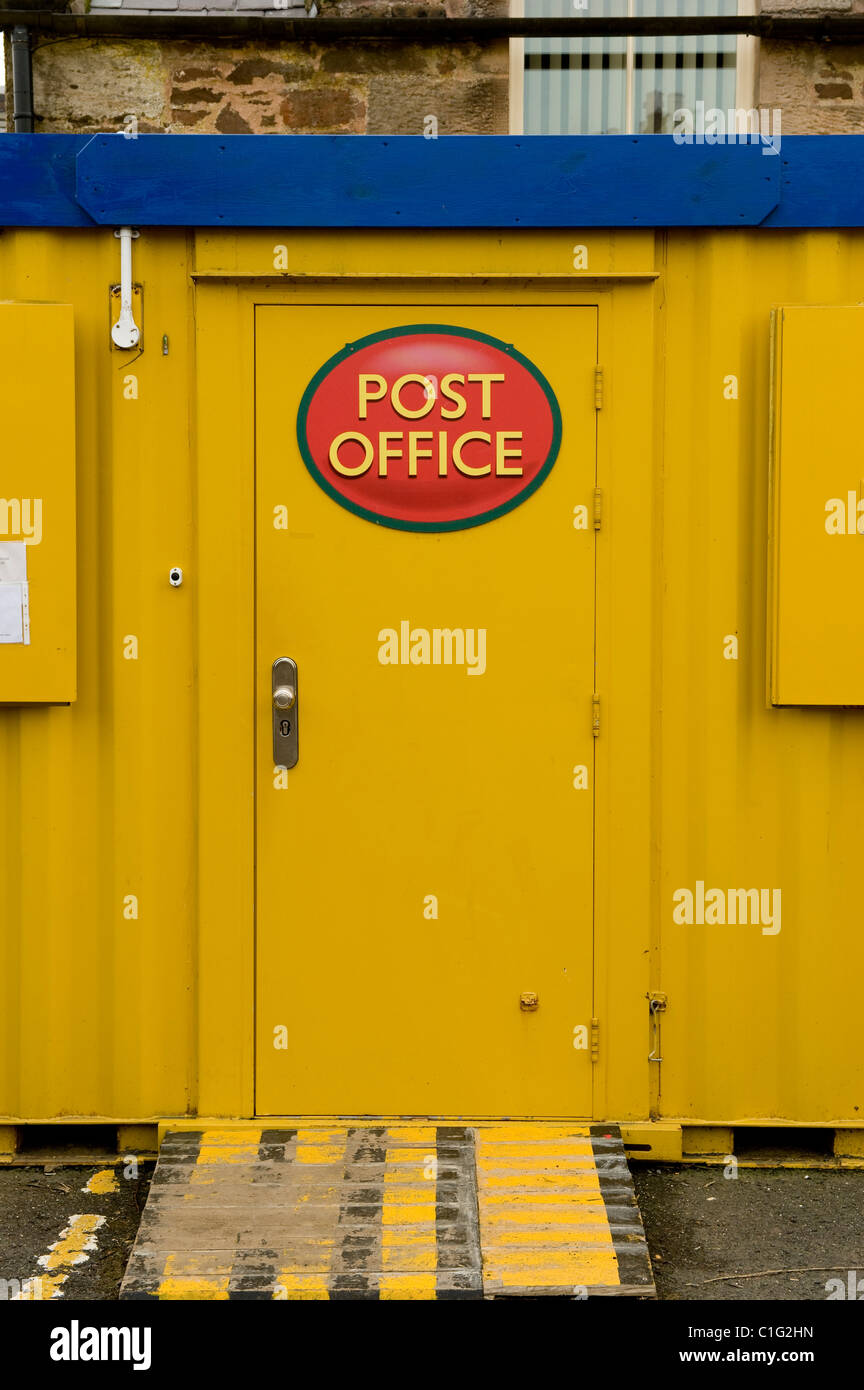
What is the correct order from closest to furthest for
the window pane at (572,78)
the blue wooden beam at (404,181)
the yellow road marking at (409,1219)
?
1. the yellow road marking at (409,1219)
2. the blue wooden beam at (404,181)
3. the window pane at (572,78)

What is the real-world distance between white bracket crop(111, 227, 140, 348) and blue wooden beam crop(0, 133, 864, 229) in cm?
5

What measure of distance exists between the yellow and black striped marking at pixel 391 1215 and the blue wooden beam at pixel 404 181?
2950mm

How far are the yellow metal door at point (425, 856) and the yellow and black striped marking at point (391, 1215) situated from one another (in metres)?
0.16

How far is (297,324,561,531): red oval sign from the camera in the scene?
382 cm

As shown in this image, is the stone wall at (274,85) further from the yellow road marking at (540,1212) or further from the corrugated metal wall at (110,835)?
the yellow road marking at (540,1212)

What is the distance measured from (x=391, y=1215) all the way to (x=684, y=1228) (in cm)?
92

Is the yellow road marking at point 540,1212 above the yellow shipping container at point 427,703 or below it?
below

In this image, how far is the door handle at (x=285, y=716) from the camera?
3859 mm

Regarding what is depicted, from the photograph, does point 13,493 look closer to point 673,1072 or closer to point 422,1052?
point 422,1052

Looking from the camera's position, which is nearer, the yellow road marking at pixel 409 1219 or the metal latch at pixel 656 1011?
the yellow road marking at pixel 409 1219

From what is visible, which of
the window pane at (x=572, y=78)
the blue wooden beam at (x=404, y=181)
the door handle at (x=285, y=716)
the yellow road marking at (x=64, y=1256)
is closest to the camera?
the yellow road marking at (x=64, y=1256)

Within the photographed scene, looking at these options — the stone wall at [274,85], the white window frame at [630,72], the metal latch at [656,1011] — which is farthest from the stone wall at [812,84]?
the metal latch at [656,1011]

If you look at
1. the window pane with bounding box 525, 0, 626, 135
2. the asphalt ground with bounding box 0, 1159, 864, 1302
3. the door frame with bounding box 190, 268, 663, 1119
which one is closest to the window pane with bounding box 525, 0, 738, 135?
the window pane with bounding box 525, 0, 626, 135

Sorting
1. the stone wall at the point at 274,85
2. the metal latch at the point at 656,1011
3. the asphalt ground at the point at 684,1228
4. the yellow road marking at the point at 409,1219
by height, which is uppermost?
the stone wall at the point at 274,85
